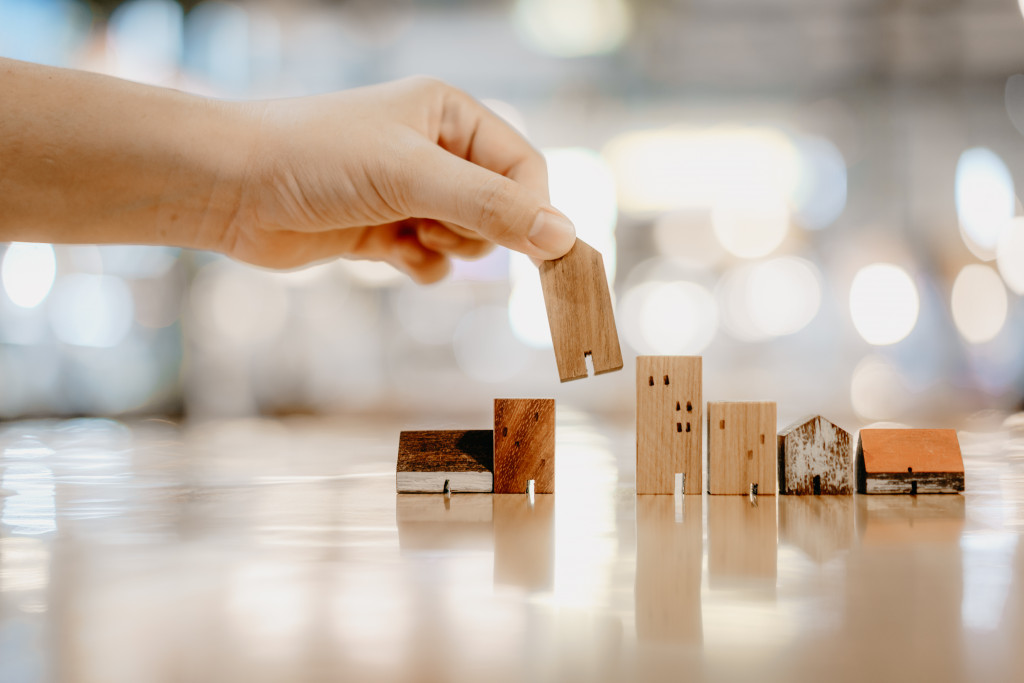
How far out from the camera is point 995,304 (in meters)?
3.41

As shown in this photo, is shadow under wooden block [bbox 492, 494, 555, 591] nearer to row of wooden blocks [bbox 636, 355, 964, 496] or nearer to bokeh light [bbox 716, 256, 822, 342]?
row of wooden blocks [bbox 636, 355, 964, 496]

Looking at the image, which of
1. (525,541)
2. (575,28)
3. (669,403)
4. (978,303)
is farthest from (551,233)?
(978,303)

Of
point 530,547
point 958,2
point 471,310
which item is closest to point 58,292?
point 471,310

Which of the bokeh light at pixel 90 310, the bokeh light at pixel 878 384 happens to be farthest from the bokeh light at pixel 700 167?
the bokeh light at pixel 90 310

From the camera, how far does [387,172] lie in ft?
2.95

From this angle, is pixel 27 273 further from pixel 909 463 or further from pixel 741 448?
pixel 909 463

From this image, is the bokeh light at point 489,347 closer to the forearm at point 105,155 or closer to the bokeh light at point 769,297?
the bokeh light at point 769,297

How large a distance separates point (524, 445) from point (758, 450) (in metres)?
0.28

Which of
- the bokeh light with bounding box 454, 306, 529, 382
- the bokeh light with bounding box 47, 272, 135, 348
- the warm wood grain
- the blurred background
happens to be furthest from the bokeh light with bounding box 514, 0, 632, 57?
the warm wood grain

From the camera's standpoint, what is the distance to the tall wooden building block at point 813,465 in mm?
851

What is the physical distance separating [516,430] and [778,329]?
3.01 metres

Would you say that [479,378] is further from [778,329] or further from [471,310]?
[778,329]

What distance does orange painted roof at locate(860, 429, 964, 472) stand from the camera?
2.83 ft

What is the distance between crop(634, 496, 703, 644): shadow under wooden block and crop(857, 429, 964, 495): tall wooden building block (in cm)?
Answer: 23
